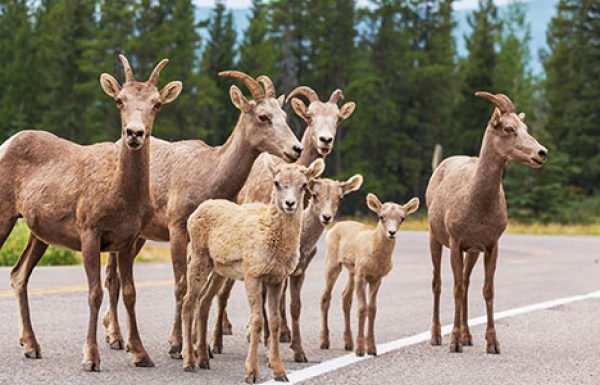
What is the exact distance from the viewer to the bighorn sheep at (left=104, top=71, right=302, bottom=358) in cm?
1039

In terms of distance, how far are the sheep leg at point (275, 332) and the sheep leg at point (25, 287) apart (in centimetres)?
227

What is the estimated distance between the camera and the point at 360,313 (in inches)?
413

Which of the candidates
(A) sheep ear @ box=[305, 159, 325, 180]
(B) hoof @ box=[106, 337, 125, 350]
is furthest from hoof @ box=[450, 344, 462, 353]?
(B) hoof @ box=[106, 337, 125, 350]

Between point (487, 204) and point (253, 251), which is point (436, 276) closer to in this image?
point (487, 204)

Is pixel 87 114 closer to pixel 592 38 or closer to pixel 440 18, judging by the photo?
pixel 440 18

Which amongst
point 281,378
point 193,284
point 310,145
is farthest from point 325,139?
point 281,378

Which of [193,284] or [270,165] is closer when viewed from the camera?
[270,165]

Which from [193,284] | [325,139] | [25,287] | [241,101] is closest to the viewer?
[193,284]

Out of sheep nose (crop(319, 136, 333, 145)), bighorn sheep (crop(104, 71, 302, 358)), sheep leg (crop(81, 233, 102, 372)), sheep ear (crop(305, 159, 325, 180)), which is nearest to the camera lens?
sheep leg (crop(81, 233, 102, 372))

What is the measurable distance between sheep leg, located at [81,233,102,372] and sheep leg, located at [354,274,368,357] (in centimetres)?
251

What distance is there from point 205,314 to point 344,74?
198ft

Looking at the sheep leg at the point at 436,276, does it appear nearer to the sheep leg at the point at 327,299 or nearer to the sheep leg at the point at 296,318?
the sheep leg at the point at 327,299

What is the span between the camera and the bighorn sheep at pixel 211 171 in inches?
409

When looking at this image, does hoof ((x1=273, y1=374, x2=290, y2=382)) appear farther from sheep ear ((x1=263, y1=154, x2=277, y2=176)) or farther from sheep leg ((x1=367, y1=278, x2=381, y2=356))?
sheep leg ((x1=367, y1=278, x2=381, y2=356))
